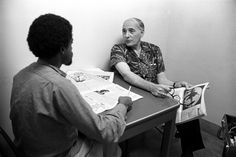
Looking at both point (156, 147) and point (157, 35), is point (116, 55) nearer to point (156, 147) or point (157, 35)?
point (157, 35)

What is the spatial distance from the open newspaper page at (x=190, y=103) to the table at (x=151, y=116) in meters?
0.14

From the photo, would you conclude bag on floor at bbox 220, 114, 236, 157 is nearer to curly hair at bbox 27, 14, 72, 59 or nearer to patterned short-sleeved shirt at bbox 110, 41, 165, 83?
patterned short-sleeved shirt at bbox 110, 41, 165, 83

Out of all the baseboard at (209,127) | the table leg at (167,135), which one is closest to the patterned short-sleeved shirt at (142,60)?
the table leg at (167,135)

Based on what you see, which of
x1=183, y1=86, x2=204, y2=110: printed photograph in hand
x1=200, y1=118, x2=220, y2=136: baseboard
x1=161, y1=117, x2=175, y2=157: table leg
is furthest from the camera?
x1=200, y1=118, x2=220, y2=136: baseboard

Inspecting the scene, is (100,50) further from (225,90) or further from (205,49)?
(225,90)

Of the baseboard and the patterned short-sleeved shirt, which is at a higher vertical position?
the patterned short-sleeved shirt

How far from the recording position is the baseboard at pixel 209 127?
2359mm

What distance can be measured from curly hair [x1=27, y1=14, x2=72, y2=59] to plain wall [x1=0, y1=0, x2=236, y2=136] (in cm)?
65

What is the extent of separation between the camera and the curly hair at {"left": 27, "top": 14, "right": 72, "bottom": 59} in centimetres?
87

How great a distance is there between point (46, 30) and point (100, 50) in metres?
1.10

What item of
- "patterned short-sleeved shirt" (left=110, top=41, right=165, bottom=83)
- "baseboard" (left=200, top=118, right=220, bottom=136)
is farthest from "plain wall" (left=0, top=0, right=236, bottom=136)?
"patterned short-sleeved shirt" (left=110, top=41, right=165, bottom=83)

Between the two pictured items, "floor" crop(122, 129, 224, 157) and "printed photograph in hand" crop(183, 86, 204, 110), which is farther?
"floor" crop(122, 129, 224, 157)

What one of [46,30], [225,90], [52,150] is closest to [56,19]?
[46,30]

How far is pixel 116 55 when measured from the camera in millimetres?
1844
